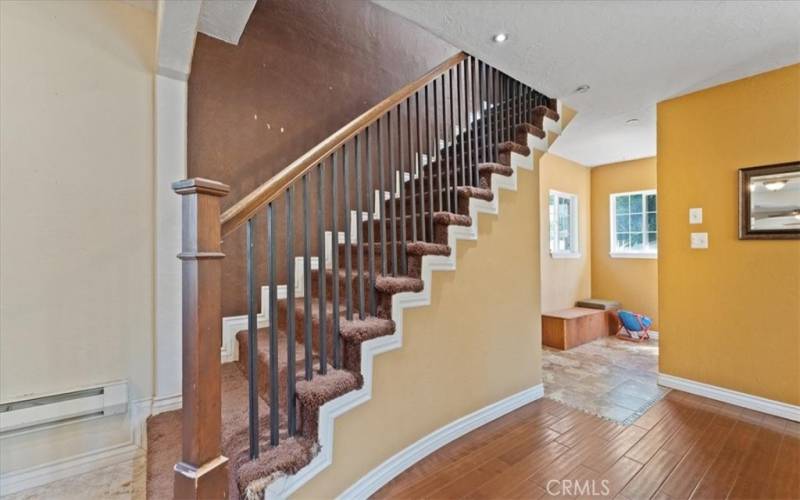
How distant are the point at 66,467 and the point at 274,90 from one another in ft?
7.84

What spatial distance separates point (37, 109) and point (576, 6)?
275 centimetres

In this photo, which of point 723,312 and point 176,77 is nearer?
point 176,77

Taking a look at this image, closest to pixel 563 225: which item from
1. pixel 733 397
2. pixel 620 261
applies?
pixel 620 261

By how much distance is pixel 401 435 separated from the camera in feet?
6.13

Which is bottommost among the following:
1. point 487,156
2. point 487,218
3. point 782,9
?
point 487,218

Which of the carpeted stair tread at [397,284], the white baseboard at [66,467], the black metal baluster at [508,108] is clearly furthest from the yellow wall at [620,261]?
the white baseboard at [66,467]

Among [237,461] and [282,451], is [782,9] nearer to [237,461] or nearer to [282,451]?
[282,451]

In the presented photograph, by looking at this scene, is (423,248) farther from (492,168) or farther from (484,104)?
(484,104)

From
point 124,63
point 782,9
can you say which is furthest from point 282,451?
point 782,9

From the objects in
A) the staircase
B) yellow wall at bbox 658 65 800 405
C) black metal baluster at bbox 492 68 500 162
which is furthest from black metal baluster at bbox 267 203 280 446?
yellow wall at bbox 658 65 800 405

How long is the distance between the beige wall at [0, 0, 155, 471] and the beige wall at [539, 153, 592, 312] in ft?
13.1

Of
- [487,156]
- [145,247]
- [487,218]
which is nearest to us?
[145,247]

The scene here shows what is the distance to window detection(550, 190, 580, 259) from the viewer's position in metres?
4.96

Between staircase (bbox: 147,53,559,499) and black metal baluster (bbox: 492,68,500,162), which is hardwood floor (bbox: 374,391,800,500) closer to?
staircase (bbox: 147,53,559,499)
